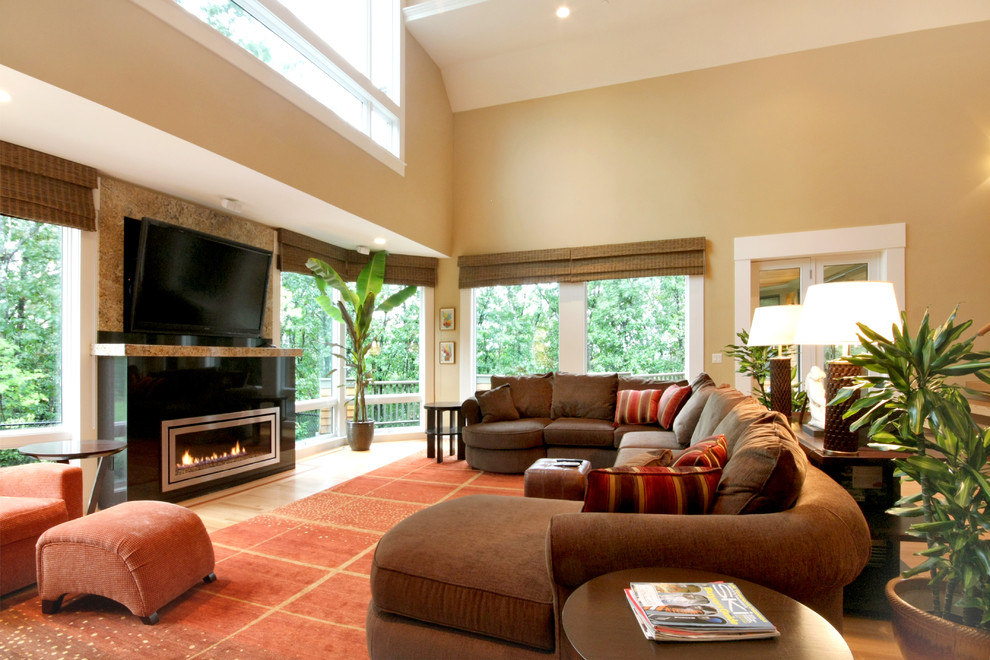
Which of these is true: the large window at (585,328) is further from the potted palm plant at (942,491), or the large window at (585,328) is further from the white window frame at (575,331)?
the potted palm plant at (942,491)

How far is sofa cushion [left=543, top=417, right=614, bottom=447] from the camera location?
14.9ft

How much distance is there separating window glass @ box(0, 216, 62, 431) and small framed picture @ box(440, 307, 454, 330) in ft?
12.6

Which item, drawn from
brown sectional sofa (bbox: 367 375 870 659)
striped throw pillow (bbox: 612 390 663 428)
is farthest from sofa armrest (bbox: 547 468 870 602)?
Result: striped throw pillow (bbox: 612 390 663 428)

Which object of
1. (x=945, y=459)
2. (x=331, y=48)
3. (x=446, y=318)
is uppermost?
(x=331, y=48)

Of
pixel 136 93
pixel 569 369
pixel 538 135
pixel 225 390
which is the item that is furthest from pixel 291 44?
pixel 569 369

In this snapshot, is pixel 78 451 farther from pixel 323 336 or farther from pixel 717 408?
pixel 717 408

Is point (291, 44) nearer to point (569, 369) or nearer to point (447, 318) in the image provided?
point (447, 318)

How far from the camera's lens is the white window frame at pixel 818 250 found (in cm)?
490

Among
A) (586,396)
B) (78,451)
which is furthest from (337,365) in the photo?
(78,451)

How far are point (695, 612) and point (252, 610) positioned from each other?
198 cm

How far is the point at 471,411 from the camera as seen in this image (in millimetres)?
5035

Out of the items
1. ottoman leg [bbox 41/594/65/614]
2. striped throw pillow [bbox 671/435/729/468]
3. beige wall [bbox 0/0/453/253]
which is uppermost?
beige wall [bbox 0/0/453/253]

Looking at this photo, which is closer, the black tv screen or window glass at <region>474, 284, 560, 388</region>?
the black tv screen

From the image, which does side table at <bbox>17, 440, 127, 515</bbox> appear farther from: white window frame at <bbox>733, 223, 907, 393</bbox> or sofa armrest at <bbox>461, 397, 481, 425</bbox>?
white window frame at <bbox>733, 223, 907, 393</bbox>
